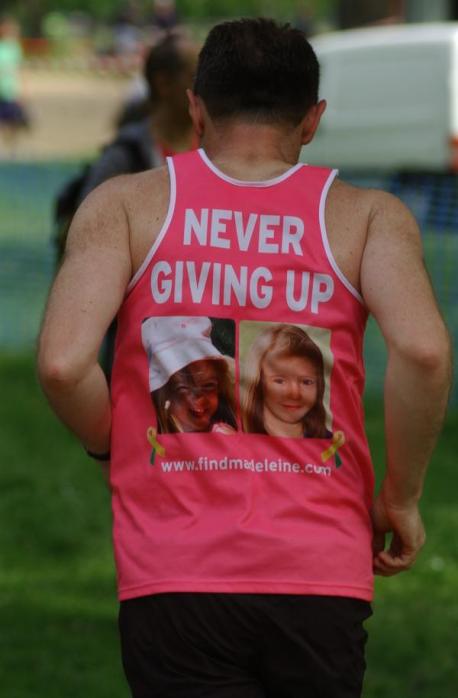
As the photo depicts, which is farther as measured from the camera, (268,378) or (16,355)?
(16,355)

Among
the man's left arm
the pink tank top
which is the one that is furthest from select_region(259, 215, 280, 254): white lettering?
the man's left arm

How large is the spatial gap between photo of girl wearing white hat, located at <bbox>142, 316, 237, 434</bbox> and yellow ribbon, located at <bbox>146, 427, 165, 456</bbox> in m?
0.02

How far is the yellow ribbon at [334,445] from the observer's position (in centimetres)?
283

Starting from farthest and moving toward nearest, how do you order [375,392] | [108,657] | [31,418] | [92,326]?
[375,392]
[31,418]
[108,657]
[92,326]

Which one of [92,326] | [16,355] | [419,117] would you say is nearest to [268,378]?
[92,326]

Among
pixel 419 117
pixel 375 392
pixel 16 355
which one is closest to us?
pixel 375 392

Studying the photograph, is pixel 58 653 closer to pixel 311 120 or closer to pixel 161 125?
pixel 161 125

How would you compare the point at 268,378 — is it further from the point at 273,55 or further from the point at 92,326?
the point at 273,55

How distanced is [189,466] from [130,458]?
0.13 metres

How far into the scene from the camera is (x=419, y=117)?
1862 cm

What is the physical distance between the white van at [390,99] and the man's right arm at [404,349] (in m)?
15.4

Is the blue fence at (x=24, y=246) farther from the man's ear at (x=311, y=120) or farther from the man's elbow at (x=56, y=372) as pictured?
the man's elbow at (x=56, y=372)

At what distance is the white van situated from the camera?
1833 centimetres

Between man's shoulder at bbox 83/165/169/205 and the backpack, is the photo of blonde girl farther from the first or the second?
the backpack
